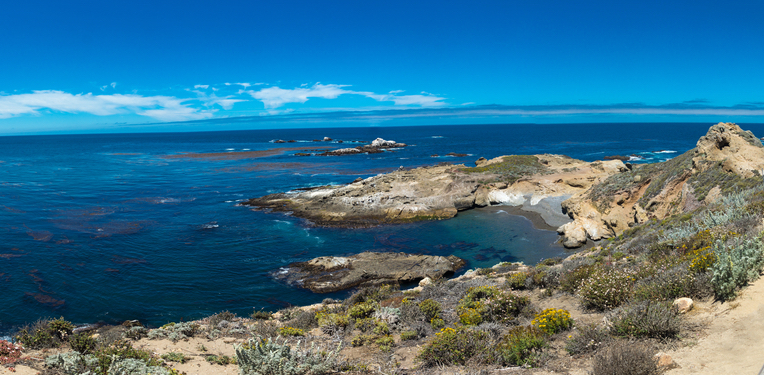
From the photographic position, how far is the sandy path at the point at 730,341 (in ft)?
19.1

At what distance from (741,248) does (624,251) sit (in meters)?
7.63

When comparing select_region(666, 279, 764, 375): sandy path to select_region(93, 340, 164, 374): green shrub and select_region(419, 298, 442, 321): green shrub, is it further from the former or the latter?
select_region(93, 340, 164, 374): green shrub

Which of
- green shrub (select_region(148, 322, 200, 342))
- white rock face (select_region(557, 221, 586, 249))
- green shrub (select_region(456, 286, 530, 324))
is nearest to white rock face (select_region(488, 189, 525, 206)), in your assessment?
white rock face (select_region(557, 221, 586, 249))

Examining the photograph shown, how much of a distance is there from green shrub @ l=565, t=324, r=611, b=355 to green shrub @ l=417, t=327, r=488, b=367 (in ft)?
5.28

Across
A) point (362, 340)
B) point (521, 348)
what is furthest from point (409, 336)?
point (521, 348)

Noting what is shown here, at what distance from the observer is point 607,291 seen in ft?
31.3

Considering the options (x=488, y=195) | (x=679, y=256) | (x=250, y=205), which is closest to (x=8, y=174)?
(x=250, y=205)

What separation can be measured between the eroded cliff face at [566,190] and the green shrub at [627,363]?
58.7ft

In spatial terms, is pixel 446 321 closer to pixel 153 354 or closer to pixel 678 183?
pixel 153 354

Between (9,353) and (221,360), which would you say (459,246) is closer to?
(221,360)

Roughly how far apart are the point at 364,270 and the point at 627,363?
17794 millimetres

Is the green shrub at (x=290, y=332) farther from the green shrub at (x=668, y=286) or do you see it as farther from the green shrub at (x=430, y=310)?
the green shrub at (x=668, y=286)

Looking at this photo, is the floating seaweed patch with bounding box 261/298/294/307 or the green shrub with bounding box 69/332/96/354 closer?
the green shrub with bounding box 69/332/96/354

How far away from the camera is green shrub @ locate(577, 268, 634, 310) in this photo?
9.41m
